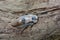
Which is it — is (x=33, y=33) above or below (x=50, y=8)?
below

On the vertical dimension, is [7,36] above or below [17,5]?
below

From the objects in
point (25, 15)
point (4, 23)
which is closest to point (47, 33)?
point (25, 15)

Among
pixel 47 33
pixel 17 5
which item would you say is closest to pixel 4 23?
pixel 17 5

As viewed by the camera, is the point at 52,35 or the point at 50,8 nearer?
the point at 52,35

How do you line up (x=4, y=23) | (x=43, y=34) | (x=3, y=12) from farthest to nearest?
(x=3, y=12), (x=4, y=23), (x=43, y=34)

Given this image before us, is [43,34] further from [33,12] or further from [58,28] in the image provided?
[33,12]

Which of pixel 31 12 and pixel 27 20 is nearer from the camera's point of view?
pixel 27 20

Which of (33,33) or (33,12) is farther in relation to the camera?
(33,12)

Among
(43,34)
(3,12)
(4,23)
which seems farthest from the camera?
(3,12)

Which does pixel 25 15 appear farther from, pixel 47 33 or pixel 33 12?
pixel 47 33
